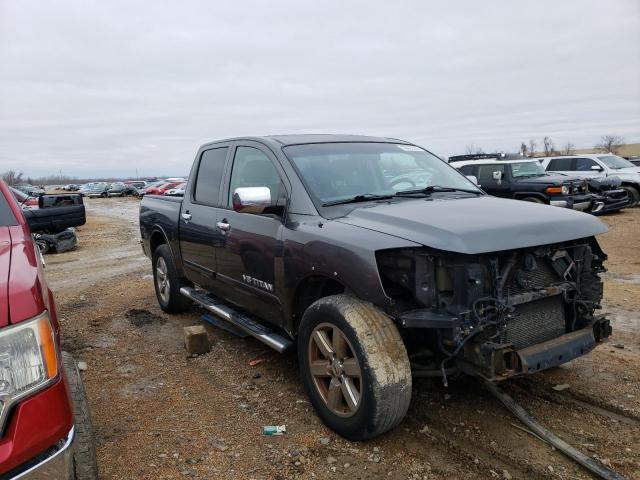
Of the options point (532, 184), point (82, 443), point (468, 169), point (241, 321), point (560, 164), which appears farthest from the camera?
point (560, 164)

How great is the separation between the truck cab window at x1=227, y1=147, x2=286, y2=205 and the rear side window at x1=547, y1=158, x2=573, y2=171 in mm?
16181

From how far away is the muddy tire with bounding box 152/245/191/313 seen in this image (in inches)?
225

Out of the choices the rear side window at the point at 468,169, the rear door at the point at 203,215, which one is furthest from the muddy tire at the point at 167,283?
the rear side window at the point at 468,169

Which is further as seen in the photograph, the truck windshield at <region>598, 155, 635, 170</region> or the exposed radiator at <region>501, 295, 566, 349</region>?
the truck windshield at <region>598, 155, 635, 170</region>

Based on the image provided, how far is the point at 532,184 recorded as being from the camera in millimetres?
13305

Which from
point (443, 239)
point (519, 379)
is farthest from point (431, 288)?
point (519, 379)

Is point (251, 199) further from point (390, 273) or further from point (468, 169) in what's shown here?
point (468, 169)

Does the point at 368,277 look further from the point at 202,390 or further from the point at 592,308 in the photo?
the point at 202,390

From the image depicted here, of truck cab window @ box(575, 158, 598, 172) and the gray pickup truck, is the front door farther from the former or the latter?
truck cab window @ box(575, 158, 598, 172)

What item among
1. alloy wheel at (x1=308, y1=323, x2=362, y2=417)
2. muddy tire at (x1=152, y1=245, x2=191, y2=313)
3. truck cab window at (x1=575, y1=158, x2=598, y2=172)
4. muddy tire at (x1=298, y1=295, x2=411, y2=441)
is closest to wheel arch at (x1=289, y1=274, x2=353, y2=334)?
muddy tire at (x1=298, y1=295, x2=411, y2=441)

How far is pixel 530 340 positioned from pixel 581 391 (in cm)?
97

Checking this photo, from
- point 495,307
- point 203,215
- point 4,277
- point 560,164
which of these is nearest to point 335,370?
point 495,307

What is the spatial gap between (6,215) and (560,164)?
726 inches

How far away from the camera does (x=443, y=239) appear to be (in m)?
2.76
